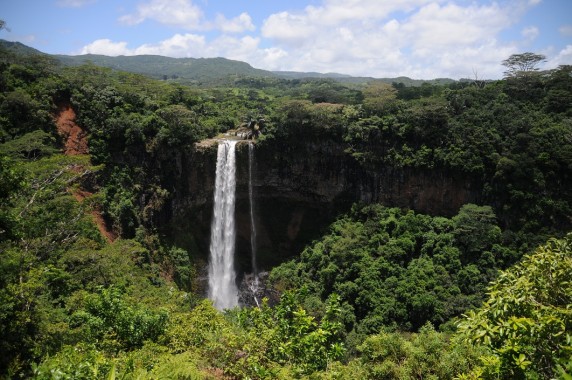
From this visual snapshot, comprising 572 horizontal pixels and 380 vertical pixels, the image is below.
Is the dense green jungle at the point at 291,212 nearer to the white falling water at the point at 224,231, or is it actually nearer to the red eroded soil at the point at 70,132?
the red eroded soil at the point at 70,132

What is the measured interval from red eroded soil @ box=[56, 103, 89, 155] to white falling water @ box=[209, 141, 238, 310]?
9227mm

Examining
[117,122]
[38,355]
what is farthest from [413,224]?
[38,355]

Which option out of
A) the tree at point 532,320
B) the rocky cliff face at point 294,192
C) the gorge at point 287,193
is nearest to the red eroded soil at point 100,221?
the gorge at point 287,193

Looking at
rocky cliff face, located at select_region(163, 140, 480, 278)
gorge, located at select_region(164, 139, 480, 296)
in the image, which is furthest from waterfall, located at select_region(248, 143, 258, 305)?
rocky cliff face, located at select_region(163, 140, 480, 278)

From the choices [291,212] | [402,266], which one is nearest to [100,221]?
[291,212]

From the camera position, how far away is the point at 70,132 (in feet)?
87.6

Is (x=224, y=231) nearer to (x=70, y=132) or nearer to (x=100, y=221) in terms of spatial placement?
(x=100, y=221)

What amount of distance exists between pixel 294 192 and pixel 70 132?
16.8 metres

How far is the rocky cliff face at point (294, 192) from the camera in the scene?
2983 centimetres

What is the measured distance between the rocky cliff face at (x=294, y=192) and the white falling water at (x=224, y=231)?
60 cm

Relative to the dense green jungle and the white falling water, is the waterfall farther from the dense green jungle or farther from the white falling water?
the white falling water

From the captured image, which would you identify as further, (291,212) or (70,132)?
(291,212)

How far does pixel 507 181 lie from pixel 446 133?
535cm

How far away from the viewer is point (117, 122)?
27.2m
